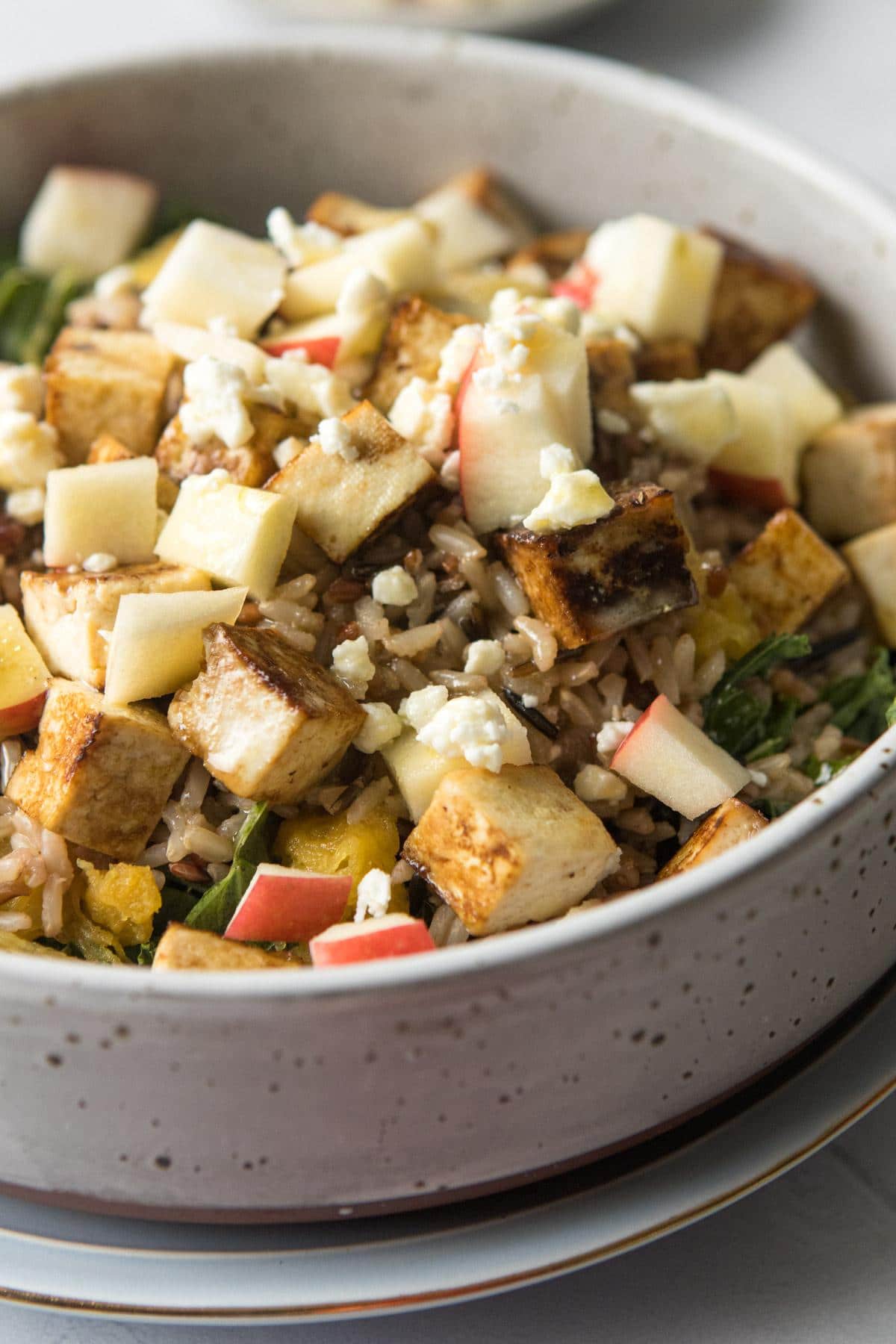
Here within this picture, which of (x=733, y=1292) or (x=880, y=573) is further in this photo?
(x=880, y=573)

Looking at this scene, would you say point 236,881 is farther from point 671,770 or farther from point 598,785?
point 671,770

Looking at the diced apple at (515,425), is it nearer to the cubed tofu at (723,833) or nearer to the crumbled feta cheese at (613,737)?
the crumbled feta cheese at (613,737)

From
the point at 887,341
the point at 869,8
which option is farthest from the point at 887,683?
the point at 869,8

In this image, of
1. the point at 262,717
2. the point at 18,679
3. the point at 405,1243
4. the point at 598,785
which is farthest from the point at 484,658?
the point at 405,1243

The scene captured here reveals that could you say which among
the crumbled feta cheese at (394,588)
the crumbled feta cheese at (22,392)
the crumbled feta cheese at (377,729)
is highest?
the crumbled feta cheese at (394,588)

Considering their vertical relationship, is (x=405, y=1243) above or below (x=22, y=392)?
below

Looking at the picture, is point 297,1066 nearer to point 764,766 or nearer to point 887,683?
point 764,766

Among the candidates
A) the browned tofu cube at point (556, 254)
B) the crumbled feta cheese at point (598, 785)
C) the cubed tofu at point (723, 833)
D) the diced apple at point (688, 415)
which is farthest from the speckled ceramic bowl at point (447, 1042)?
the browned tofu cube at point (556, 254)
